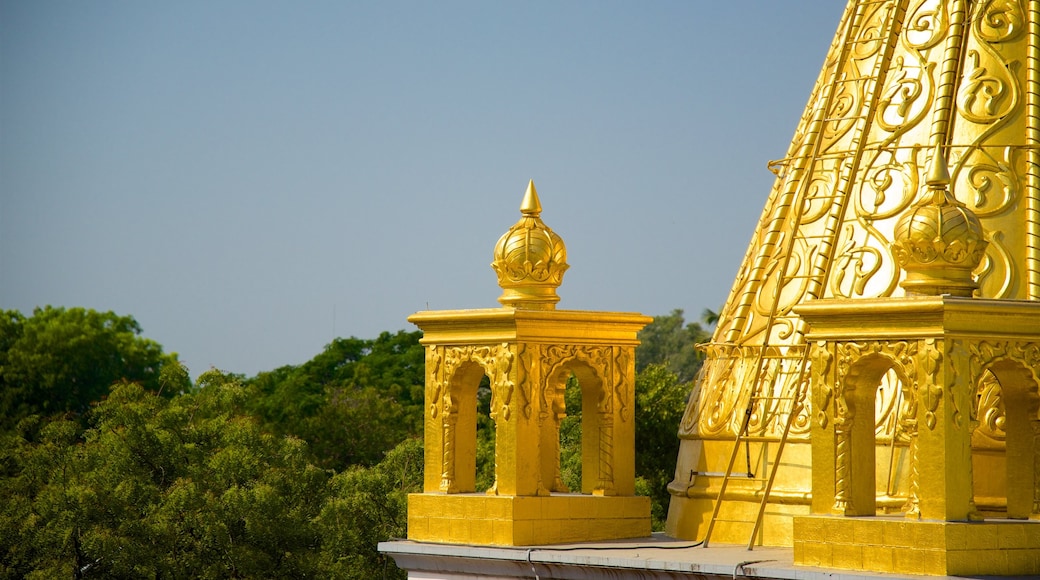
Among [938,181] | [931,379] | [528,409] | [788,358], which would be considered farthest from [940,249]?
[528,409]

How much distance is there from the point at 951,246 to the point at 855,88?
3.27 m

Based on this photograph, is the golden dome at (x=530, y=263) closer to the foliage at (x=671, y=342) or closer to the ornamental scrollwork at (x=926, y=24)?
the ornamental scrollwork at (x=926, y=24)

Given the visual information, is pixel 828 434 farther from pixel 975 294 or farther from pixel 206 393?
pixel 206 393

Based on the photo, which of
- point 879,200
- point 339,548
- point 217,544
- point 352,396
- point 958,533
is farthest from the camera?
point 352,396

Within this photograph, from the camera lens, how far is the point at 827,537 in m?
10.0

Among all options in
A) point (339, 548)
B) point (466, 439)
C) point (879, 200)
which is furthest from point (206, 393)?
point (879, 200)

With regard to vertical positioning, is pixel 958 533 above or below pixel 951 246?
below

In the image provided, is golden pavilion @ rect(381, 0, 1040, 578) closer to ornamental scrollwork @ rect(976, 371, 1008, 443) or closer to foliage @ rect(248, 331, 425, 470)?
ornamental scrollwork @ rect(976, 371, 1008, 443)

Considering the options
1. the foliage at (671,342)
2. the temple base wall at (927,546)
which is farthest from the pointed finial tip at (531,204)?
the foliage at (671,342)

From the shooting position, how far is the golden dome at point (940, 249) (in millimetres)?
9953

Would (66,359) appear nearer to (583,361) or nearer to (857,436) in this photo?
(583,361)

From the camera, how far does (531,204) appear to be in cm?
1273

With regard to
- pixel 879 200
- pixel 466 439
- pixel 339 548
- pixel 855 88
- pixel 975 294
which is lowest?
pixel 339 548

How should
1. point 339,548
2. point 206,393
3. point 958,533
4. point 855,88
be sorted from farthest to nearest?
→ point 206,393 → point 339,548 → point 855,88 → point 958,533
